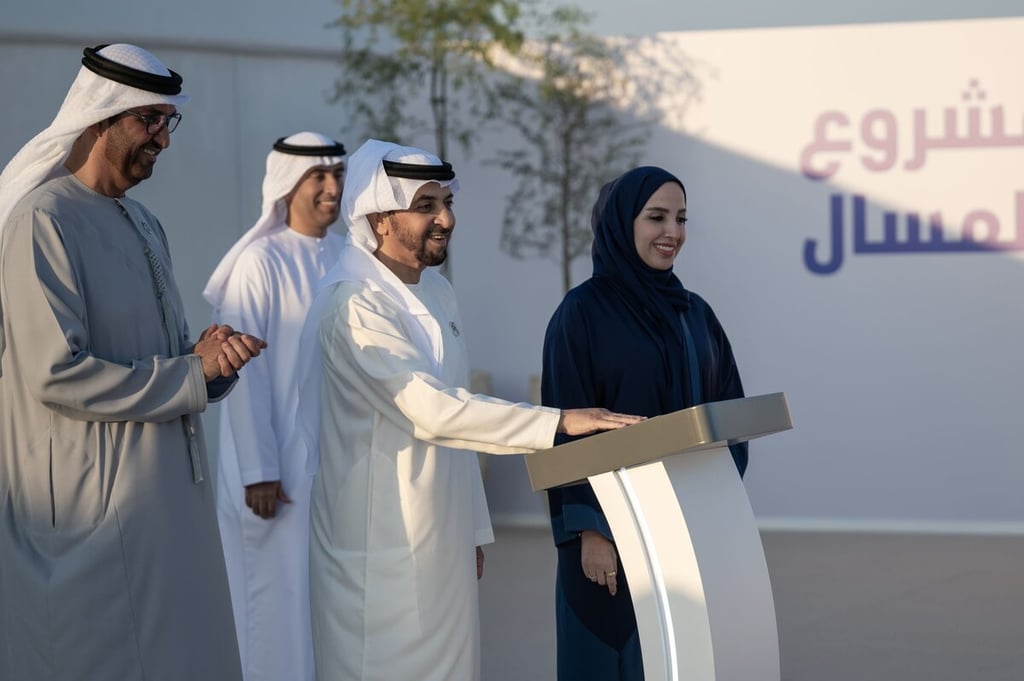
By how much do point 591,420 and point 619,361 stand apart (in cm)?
58

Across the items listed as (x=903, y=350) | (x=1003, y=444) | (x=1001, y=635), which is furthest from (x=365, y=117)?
(x=1001, y=635)

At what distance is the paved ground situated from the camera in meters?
4.78

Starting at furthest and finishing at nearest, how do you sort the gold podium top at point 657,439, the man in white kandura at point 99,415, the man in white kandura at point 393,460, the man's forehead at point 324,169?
the man's forehead at point 324,169 < the man in white kandura at point 393,460 < the man in white kandura at point 99,415 < the gold podium top at point 657,439

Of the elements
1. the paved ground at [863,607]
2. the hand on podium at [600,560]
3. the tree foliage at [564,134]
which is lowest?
the paved ground at [863,607]

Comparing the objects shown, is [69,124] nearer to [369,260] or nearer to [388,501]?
[369,260]

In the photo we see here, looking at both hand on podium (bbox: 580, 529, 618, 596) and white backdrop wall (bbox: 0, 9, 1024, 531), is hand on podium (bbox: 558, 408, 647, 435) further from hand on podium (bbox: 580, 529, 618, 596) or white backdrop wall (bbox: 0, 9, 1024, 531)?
white backdrop wall (bbox: 0, 9, 1024, 531)

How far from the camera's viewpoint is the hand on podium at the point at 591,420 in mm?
2458

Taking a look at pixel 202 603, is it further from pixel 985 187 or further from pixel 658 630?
pixel 985 187

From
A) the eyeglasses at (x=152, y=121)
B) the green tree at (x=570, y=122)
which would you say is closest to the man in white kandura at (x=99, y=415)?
the eyeglasses at (x=152, y=121)

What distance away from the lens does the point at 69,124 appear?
2561mm

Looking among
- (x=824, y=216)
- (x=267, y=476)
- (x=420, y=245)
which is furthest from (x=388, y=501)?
(x=824, y=216)

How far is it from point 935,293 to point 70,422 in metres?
5.59

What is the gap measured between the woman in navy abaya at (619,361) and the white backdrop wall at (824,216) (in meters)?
4.14

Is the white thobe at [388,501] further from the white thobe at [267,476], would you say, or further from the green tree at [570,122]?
the green tree at [570,122]
